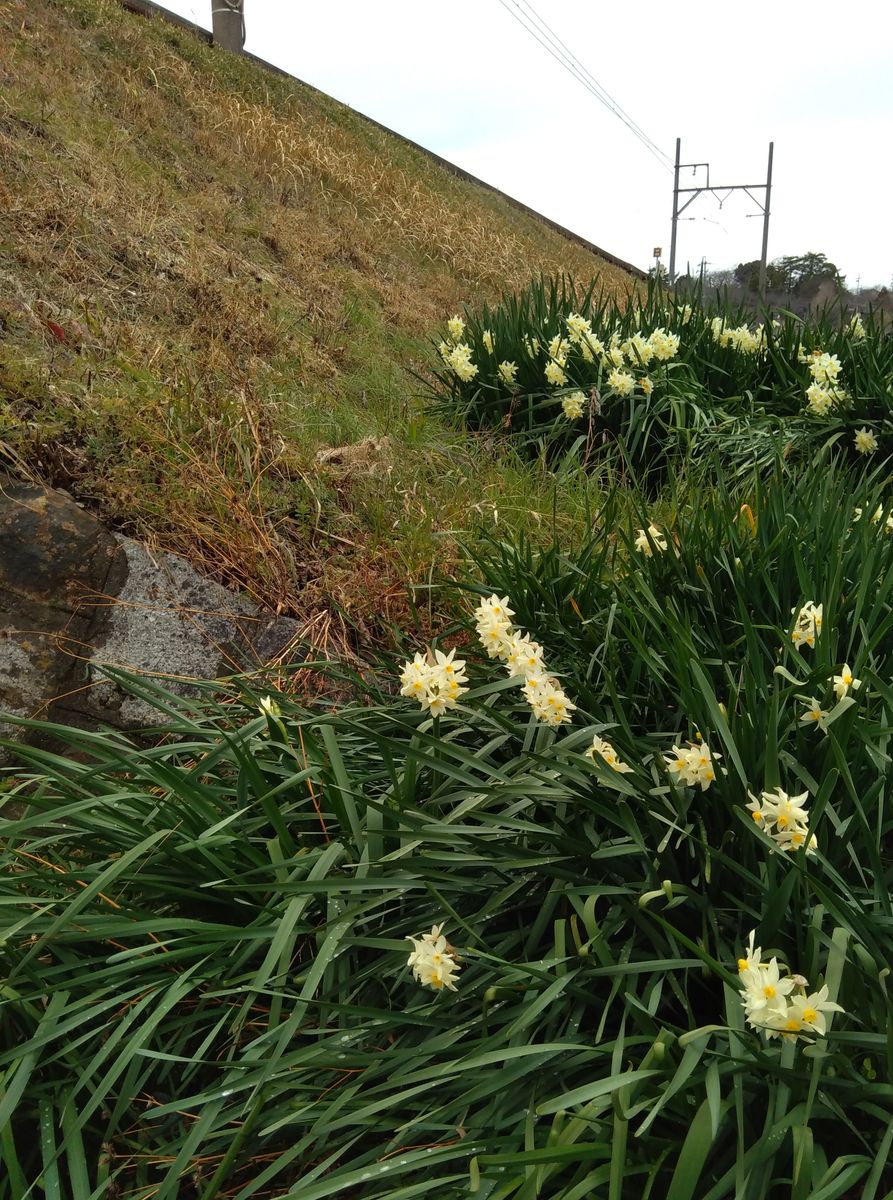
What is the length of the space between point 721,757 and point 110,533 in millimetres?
2071

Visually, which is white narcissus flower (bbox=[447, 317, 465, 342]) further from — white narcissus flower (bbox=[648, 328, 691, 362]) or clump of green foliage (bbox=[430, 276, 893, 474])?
white narcissus flower (bbox=[648, 328, 691, 362])

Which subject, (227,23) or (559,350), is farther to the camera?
(227,23)

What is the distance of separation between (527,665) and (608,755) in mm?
242

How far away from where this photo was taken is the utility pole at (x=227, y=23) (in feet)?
37.2

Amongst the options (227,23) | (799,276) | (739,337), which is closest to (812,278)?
(799,276)

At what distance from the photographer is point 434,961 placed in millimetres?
1492

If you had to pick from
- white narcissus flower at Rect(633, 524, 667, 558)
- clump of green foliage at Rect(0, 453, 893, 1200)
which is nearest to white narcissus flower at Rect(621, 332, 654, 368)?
white narcissus flower at Rect(633, 524, 667, 558)

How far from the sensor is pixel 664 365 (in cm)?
439

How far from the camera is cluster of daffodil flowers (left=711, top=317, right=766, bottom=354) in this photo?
4.68m

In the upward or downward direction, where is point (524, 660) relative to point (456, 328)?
downward

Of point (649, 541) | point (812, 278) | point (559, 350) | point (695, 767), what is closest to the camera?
point (695, 767)

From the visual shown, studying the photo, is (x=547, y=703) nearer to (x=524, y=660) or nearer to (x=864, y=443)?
(x=524, y=660)

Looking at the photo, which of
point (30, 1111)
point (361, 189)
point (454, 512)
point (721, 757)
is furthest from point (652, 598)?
point (361, 189)

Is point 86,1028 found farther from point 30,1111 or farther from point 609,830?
point 609,830
